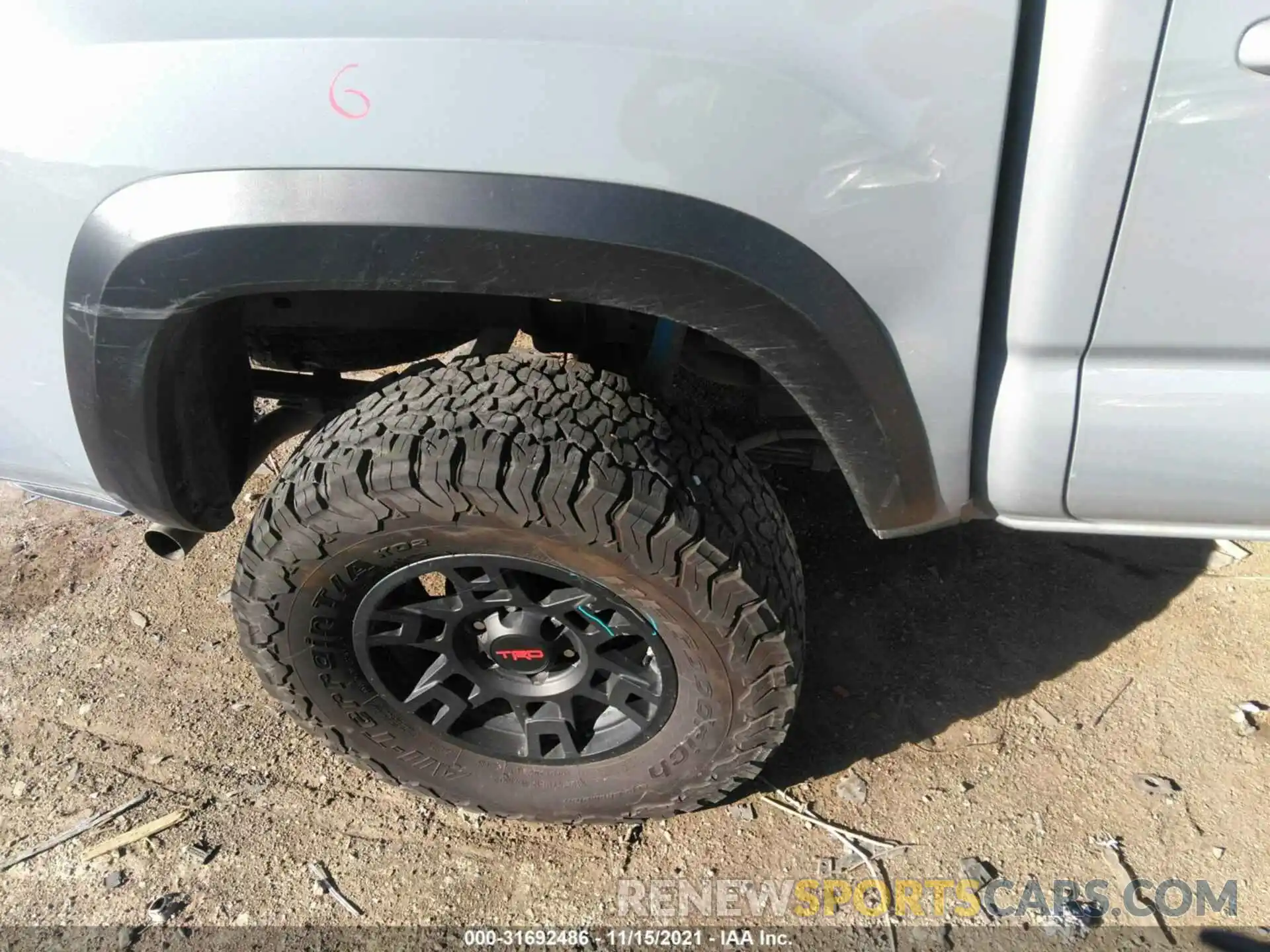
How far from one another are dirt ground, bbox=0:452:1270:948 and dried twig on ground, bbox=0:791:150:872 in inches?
0.8

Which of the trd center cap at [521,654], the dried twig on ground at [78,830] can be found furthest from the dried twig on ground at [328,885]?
the trd center cap at [521,654]

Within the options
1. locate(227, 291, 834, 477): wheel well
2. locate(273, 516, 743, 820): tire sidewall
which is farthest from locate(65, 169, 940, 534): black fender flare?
locate(273, 516, 743, 820): tire sidewall

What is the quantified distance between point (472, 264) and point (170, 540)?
1093 millimetres

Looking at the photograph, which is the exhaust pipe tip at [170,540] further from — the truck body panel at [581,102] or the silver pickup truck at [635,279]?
the truck body panel at [581,102]

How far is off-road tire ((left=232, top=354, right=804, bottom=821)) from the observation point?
157 cm

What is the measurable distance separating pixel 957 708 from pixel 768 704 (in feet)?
2.49

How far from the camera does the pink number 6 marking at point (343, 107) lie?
1279 mm

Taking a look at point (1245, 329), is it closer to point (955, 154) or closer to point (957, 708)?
point (955, 154)

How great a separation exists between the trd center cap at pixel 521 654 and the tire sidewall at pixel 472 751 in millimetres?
238

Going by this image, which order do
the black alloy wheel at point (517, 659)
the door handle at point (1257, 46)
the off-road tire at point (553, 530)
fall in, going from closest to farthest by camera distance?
the door handle at point (1257, 46)
the off-road tire at point (553, 530)
the black alloy wheel at point (517, 659)

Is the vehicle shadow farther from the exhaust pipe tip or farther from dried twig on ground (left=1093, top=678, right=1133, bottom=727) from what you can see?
the exhaust pipe tip

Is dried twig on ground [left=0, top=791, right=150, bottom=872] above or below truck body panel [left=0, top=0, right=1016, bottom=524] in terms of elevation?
below

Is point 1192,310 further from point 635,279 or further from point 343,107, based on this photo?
point 343,107

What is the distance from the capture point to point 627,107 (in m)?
1.26
